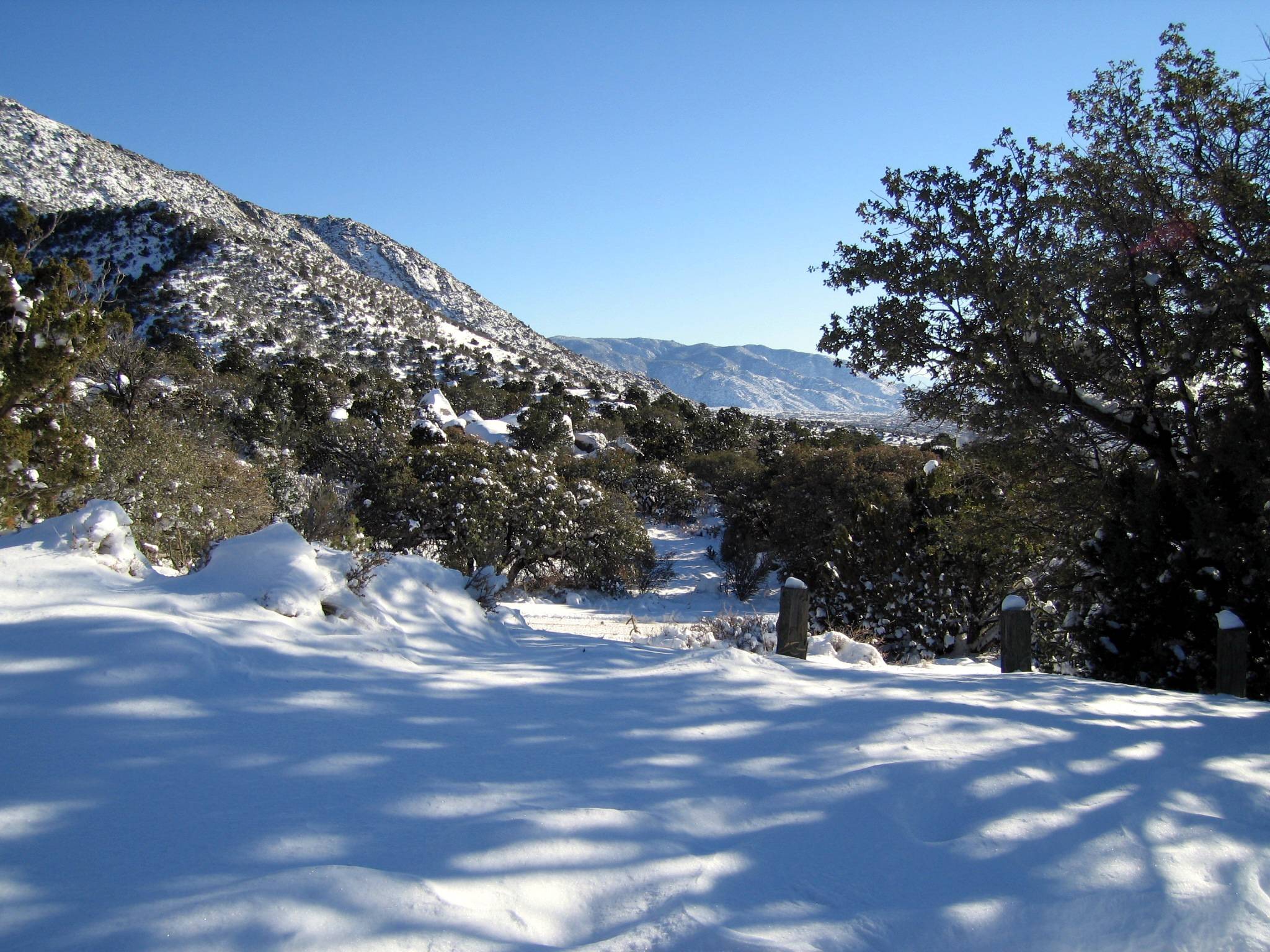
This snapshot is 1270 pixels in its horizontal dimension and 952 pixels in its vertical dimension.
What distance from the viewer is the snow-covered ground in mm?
2166

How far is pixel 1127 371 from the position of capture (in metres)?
7.72

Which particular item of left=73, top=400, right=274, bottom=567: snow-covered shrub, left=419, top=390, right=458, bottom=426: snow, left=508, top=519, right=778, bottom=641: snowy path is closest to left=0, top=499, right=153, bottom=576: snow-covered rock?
left=73, top=400, right=274, bottom=567: snow-covered shrub

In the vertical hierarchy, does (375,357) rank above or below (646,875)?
above

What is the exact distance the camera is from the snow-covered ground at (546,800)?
2.17m

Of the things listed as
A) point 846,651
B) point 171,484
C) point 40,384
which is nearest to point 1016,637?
point 846,651

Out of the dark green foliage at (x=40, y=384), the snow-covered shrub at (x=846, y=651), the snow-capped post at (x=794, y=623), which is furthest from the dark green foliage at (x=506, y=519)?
the snow-capped post at (x=794, y=623)

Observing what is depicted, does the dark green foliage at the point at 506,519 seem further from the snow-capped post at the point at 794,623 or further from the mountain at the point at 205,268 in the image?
the mountain at the point at 205,268

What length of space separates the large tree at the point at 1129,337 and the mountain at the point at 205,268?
35035mm

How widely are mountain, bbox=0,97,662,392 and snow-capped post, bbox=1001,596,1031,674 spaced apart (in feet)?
121

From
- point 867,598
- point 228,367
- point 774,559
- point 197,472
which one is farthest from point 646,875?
point 228,367

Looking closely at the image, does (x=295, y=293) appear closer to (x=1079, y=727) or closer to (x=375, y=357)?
(x=375, y=357)

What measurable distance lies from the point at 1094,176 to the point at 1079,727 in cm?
642

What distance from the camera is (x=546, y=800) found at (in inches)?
112

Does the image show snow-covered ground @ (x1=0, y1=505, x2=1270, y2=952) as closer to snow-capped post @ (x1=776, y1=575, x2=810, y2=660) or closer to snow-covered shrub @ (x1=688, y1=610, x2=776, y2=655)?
snow-capped post @ (x1=776, y1=575, x2=810, y2=660)
